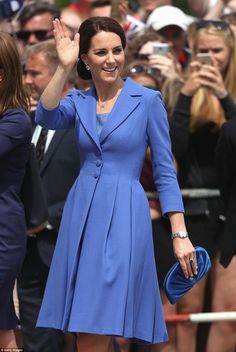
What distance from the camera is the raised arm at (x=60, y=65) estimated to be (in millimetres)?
4641

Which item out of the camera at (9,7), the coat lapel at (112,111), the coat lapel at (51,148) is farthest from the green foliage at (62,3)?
the coat lapel at (112,111)

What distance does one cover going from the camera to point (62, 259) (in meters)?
4.78

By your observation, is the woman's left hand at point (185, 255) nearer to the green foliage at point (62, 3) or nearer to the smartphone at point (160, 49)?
the smartphone at point (160, 49)

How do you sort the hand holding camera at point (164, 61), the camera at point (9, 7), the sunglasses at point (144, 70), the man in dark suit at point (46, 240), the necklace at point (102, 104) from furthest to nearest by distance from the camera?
1. the camera at point (9, 7)
2. the hand holding camera at point (164, 61)
3. the sunglasses at point (144, 70)
4. the man in dark suit at point (46, 240)
5. the necklace at point (102, 104)

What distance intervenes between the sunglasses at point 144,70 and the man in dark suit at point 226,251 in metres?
0.79

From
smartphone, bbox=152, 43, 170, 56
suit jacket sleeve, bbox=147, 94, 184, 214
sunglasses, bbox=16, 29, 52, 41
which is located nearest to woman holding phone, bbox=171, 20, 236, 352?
smartphone, bbox=152, 43, 170, 56

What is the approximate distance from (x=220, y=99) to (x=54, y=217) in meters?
1.38

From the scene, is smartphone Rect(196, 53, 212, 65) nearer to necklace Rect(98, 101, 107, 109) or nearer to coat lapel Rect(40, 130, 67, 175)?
coat lapel Rect(40, 130, 67, 175)

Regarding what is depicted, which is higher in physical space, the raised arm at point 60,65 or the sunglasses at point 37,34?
the sunglasses at point 37,34

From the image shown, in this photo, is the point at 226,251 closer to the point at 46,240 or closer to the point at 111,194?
the point at 46,240

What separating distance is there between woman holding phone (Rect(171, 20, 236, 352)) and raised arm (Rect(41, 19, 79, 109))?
1630mm

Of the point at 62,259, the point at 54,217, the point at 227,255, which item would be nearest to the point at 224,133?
the point at 227,255

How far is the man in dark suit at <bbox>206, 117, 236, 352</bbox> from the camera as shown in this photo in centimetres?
583

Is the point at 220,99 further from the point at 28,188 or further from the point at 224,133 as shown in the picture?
the point at 28,188
